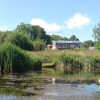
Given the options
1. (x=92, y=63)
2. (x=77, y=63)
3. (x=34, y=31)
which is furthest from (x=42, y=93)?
(x=34, y=31)

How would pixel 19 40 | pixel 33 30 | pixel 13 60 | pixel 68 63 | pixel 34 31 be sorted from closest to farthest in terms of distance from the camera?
pixel 13 60, pixel 68 63, pixel 19 40, pixel 34 31, pixel 33 30

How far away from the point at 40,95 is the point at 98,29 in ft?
190

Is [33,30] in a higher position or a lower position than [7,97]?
higher

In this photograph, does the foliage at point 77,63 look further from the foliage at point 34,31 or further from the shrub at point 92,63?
the foliage at point 34,31

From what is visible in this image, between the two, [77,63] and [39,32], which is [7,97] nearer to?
[77,63]

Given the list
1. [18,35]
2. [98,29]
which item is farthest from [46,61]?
[98,29]

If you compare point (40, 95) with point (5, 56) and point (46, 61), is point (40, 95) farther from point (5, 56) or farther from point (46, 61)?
point (46, 61)

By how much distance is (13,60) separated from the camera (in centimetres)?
3144

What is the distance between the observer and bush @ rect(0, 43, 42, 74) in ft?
100

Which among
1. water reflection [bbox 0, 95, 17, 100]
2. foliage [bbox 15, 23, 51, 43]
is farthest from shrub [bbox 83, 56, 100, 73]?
foliage [bbox 15, 23, 51, 43]

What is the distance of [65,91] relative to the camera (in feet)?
59.9

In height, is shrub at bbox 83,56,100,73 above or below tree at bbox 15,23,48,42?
below

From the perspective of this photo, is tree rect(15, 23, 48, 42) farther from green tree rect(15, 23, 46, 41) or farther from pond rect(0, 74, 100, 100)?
pond rect(0, 74, 100, 100)

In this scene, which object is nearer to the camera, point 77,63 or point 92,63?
point 92,63
